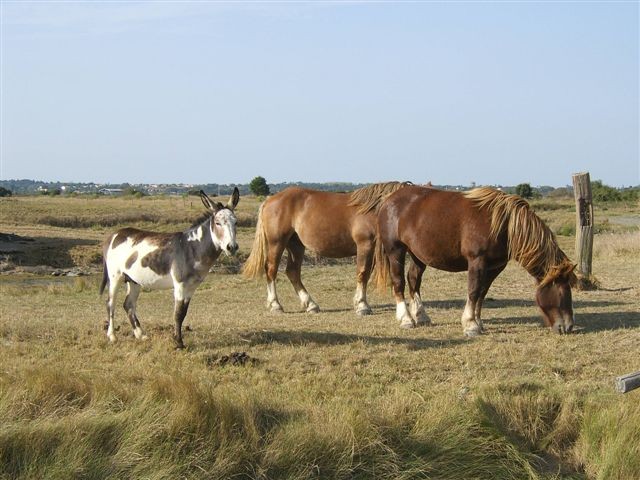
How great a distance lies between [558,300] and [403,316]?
225cm

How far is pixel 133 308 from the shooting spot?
35.3 ft

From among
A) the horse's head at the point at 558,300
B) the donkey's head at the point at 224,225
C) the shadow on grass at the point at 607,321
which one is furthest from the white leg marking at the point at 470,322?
the donkey's head at the point at 224,225

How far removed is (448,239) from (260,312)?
159 inches

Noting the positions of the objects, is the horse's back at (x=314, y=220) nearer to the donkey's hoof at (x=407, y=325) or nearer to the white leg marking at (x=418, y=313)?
the white leg marking at (x=418, y=313)

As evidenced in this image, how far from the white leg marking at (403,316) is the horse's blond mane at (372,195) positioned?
6.21 feet

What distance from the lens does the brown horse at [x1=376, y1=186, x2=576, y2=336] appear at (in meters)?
11.1

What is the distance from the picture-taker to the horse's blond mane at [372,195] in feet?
44.5

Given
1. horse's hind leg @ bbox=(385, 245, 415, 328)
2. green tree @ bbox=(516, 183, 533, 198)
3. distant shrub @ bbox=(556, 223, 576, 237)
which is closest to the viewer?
horse's hind leg @ bbox=(385, 245, 415, 328)

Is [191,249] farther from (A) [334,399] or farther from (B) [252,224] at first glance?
(B) [252,224]

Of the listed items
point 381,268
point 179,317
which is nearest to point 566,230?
point 381,268

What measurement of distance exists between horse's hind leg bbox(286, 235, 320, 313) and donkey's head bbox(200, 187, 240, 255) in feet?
13.8

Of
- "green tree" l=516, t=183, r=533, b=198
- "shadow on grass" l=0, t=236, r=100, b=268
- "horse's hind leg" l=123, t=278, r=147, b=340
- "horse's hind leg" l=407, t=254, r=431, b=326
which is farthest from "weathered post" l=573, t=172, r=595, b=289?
"green tree" l=516, t=183, r=533, b=198

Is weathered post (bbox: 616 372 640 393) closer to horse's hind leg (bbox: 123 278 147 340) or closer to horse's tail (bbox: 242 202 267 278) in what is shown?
horse's hind leg (bbox: 123 278 147 340)

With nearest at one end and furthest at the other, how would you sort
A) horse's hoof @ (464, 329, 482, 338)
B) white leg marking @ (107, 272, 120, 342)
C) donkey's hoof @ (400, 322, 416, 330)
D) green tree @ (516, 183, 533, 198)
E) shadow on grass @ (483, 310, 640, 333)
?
white leg marking @ (107, 272, 120, 342), horse's hoof @ (464, 329, 482, 338), shadow on grass @ (483, 310, 640, 333), donkey's hoof @ (400, 322, 416, 330), green tree @ (516, 183, 533, 198)
